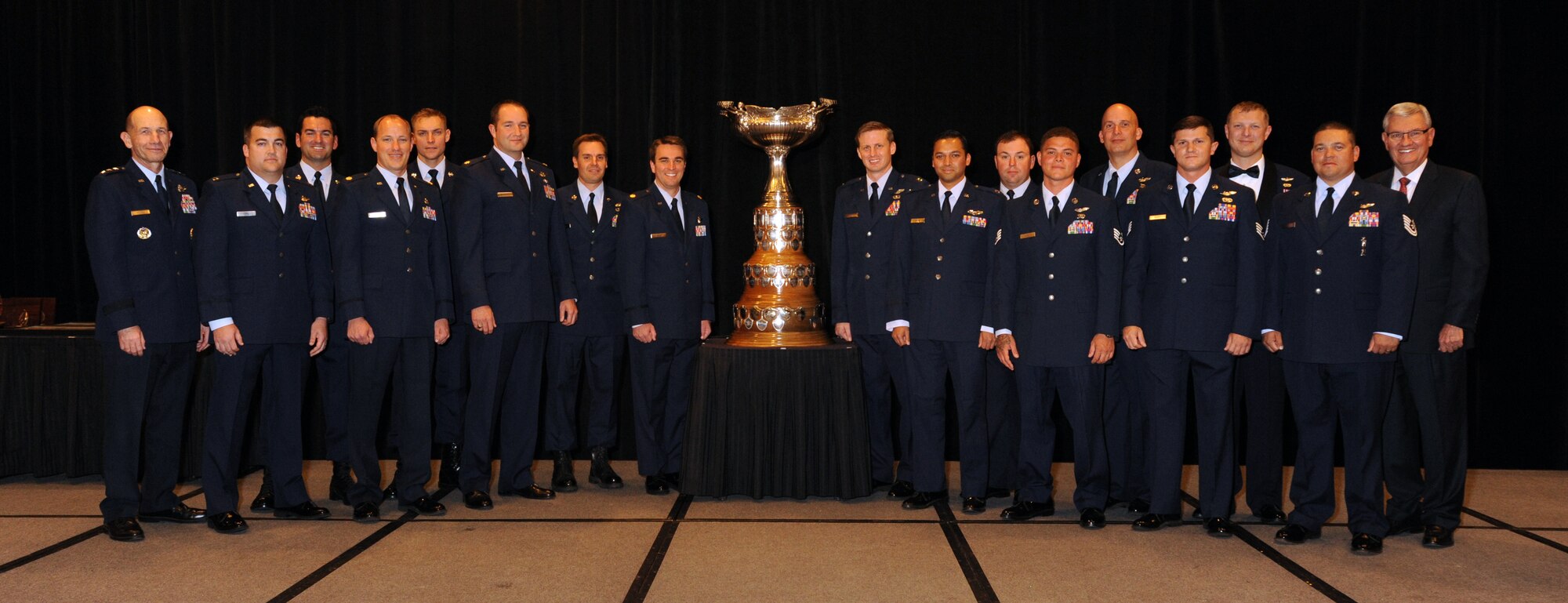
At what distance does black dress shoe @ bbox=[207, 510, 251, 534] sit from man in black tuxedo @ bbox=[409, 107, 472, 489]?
37.9 inches

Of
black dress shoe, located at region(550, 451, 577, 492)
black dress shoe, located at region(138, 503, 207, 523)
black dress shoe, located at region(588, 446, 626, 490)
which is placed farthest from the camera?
black dress shoe, located at region(588, 446, 626, 490)

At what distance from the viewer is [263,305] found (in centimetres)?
400

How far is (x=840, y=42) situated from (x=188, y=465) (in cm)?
375

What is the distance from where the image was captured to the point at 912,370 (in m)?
4.48

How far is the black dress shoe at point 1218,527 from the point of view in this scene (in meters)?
3.95

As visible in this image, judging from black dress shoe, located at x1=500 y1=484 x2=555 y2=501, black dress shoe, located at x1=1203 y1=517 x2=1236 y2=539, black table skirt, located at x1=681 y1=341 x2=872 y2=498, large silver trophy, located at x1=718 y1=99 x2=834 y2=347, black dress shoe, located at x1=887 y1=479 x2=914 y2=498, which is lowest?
black dress shoe, located at x1=500 y1=484 x2=555 y2=501

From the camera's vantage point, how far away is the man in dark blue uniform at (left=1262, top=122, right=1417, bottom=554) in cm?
366

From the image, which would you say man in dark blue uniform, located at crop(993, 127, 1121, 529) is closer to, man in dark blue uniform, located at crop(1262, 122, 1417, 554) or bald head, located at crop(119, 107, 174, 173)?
man in dark blue uniform, located at crop(1262, 122, 1417, 554)

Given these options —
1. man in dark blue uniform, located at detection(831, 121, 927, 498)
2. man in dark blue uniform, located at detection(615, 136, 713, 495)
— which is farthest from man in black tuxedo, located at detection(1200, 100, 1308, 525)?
man in dark blue uniform, located at detection(615, 136, 713, 495)

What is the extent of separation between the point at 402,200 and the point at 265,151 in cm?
49

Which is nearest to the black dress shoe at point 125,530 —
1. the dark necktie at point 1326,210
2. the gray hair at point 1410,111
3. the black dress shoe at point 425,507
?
the black dress shoe at point 425,507

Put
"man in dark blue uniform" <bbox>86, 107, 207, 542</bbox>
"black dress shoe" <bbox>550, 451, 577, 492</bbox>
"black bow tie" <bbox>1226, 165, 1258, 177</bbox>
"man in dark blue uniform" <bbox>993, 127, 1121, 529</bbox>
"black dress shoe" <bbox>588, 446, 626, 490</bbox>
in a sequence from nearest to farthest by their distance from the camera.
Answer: "man in dark blue uniform" <bbox>86, 107, 207, 542</bbox>, "man in dark blue uniform" <bbox>993, 127, 1121, 529</bbox>, "black bow tie" <bbox>1226, 165, 1258, 177</bbox>, "black dress shoe" <bbox>550, 451, 577, 492</bbox>, "black dress shoe" <bbox>588, 446, 626, 490</bbox>

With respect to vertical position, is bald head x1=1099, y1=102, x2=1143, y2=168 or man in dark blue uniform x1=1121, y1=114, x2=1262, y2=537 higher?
bald head x1=1099, y1=102, x2=1143, y2=168

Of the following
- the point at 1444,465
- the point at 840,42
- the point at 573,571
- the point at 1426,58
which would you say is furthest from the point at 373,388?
the point at 1426,58
